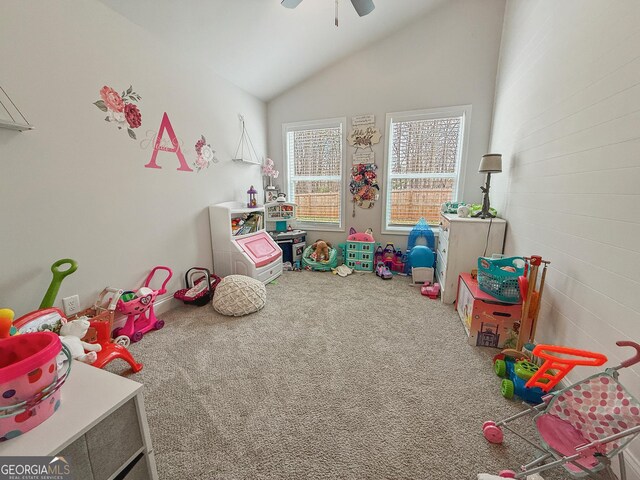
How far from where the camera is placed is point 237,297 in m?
2.35

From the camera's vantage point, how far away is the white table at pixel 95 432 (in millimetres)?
623

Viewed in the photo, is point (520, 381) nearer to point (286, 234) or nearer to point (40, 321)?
point (40, 321)

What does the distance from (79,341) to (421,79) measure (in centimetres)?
401

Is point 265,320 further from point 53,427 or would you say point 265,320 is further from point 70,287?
point 53,427

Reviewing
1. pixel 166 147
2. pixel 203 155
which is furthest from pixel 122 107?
pixel 203 155

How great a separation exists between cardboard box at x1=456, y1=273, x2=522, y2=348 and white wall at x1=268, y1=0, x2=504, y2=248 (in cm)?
181

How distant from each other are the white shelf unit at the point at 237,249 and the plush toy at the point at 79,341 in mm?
1455

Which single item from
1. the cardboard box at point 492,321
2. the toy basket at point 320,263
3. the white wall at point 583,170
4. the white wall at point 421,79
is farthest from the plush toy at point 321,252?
the white wall at point 583,170

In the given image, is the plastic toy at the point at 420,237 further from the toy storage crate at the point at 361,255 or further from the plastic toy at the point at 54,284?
the plastic toy at the point at 54,284

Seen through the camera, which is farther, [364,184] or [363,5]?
[364,184]

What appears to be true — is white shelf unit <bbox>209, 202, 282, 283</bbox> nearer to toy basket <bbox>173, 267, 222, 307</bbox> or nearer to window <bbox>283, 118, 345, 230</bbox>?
toy basket <bbox>173, 267, 222, 307</bbox>

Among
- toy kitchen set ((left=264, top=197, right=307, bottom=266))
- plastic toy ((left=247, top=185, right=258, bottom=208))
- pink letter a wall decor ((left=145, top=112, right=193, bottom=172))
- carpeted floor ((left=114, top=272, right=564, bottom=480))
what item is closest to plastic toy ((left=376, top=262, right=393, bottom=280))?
carpeted floor ((left=114, top=272, right=564, bottom=480))

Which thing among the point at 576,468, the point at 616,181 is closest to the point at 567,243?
the point at 616,181

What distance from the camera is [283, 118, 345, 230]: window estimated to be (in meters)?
3.72
